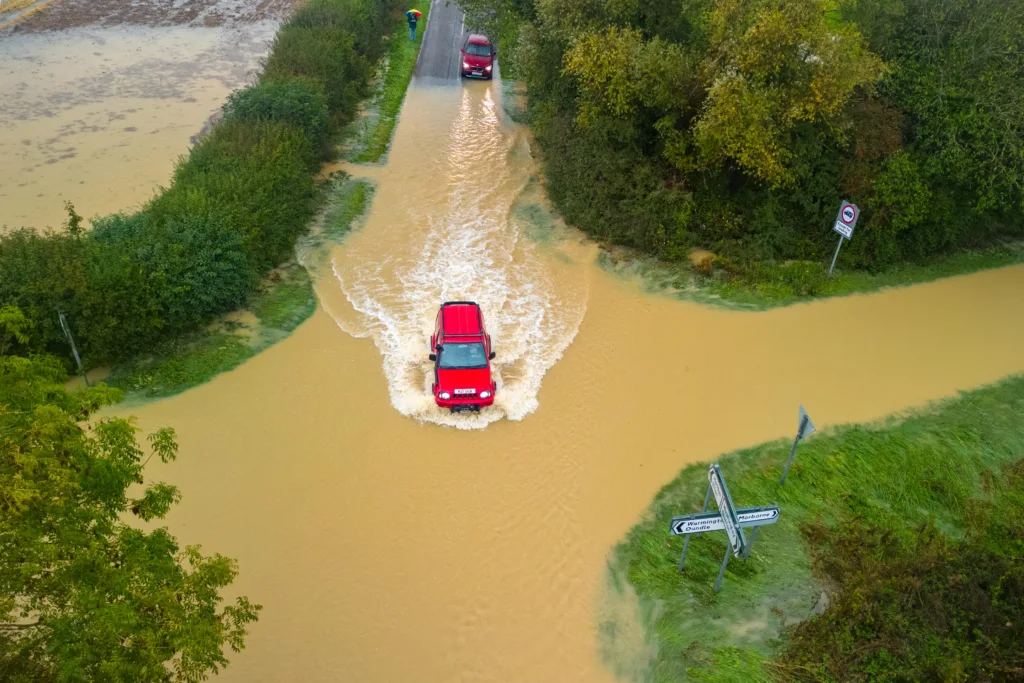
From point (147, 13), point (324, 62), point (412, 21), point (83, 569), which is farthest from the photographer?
point (147, 13)

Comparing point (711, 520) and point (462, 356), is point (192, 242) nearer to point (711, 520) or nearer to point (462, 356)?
point (462, 356)

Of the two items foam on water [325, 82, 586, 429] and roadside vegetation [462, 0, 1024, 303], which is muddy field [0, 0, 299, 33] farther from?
roadside vegetation [462, 0, 1024, 303]

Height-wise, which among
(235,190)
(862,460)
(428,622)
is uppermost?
(235,190)

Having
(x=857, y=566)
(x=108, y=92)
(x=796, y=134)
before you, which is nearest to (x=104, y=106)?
(x=108, y=92)

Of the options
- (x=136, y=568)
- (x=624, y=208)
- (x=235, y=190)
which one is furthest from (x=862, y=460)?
(x=235, y=190)

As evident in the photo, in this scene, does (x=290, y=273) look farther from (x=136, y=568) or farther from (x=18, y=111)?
(x=18, y=111)

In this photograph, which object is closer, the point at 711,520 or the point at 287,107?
the point at 711,520

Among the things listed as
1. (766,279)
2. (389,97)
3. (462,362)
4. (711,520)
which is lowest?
(462,362)
